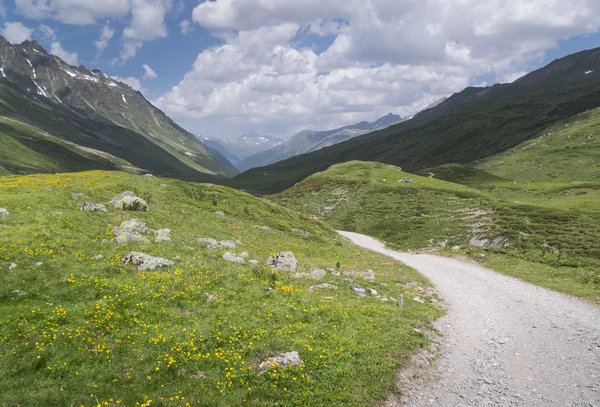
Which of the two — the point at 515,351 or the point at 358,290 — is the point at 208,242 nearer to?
the point at 358,290

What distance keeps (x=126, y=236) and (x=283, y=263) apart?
42.6 feet

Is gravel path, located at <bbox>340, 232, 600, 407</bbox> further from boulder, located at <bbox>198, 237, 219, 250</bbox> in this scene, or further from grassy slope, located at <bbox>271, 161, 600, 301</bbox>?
boulder, located at <bbox>198, 237, 219, 250</bbox>

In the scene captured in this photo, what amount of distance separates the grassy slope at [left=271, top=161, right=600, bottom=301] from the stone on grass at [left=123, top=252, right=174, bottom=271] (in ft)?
103

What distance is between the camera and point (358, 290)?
82.2ft

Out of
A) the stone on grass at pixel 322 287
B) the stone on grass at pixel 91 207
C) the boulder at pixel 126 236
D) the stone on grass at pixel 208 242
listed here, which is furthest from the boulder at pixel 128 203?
the stone on grass at pixel 322 287

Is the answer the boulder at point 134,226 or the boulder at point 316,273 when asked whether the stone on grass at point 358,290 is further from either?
the boulder at point 134,226

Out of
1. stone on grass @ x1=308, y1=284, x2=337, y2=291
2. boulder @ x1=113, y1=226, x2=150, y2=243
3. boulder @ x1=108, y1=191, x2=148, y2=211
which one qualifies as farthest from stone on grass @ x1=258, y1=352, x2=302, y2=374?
boulder @ x1=108, y1=191, x2=148, y2=211

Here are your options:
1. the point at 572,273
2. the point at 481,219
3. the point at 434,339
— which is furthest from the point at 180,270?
the point at 481,219

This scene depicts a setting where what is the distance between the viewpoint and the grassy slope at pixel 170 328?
1205 cm

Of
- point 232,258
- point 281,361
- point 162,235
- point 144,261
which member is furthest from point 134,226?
point 281,361

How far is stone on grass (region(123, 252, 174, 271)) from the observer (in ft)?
71.6

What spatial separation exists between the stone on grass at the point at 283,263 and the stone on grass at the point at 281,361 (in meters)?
13.6

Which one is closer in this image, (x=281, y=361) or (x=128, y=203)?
(x=281, y=361)

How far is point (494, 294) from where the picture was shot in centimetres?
2748
